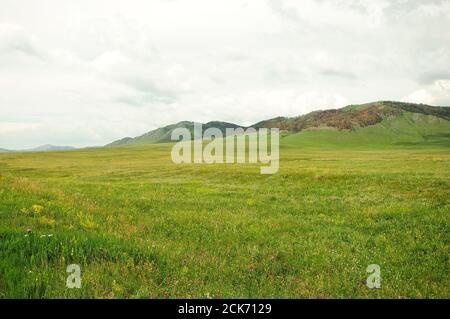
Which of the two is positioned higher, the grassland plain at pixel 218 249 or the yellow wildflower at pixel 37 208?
the yellow wildflower at pixel 37 208

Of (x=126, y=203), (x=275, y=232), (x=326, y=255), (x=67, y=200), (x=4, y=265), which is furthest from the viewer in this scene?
(x=126, y=203)

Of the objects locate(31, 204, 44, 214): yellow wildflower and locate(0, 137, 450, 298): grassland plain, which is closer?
locate(0, 137, 450, 298): grassland plain

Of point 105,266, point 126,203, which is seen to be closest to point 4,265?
point 105,266

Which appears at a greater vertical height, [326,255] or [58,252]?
[58,252]

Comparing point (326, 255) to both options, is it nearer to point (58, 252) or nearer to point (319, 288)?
point (319, 288)

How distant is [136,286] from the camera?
6.61 meters

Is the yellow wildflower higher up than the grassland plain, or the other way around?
the yellow wildflower

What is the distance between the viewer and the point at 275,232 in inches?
469

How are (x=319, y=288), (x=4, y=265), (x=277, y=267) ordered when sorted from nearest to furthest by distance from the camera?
1. (x=4, y=265)
2. (x=319, y=288)
3. (x=277, y=267)

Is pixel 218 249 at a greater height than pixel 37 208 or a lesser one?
lesser

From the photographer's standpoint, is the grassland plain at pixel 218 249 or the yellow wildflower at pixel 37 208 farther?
the yellow wildflower at pixel 37 208

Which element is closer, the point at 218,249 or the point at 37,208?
the point at 218,249

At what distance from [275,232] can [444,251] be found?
521 cm
